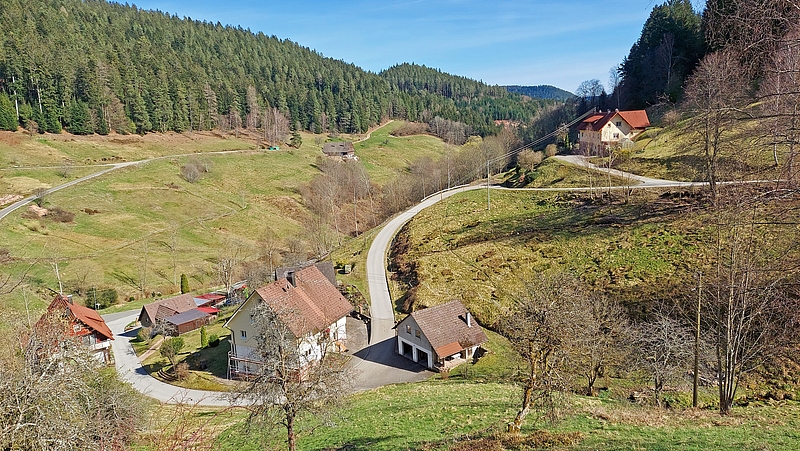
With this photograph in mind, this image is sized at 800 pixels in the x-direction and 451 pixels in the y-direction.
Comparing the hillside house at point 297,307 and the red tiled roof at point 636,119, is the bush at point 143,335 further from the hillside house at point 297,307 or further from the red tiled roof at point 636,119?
the red tiled roof at point 636,119

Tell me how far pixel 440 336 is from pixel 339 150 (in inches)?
4374

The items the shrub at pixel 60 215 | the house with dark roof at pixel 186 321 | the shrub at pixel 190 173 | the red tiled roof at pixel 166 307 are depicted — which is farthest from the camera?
the shrub at pixel 190 173

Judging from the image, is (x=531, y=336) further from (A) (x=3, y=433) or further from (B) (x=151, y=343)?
(B) (x=151, y=343)

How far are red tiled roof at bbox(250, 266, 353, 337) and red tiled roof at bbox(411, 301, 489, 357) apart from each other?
7.89m

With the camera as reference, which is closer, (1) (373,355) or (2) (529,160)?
(1) (373,355)

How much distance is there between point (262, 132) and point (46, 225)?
91975 millimetres

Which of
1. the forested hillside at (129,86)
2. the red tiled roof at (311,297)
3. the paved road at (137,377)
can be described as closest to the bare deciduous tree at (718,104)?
the paved road at (137,377)

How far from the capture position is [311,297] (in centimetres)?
3959

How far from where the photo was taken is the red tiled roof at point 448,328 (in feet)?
110

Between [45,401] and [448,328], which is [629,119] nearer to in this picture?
[448,328]

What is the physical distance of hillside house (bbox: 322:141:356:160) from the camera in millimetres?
137087

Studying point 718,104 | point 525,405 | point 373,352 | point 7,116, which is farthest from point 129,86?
point 718,104

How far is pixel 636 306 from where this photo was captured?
32438 mm

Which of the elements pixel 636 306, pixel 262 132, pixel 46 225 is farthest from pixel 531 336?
pixel 262 132
